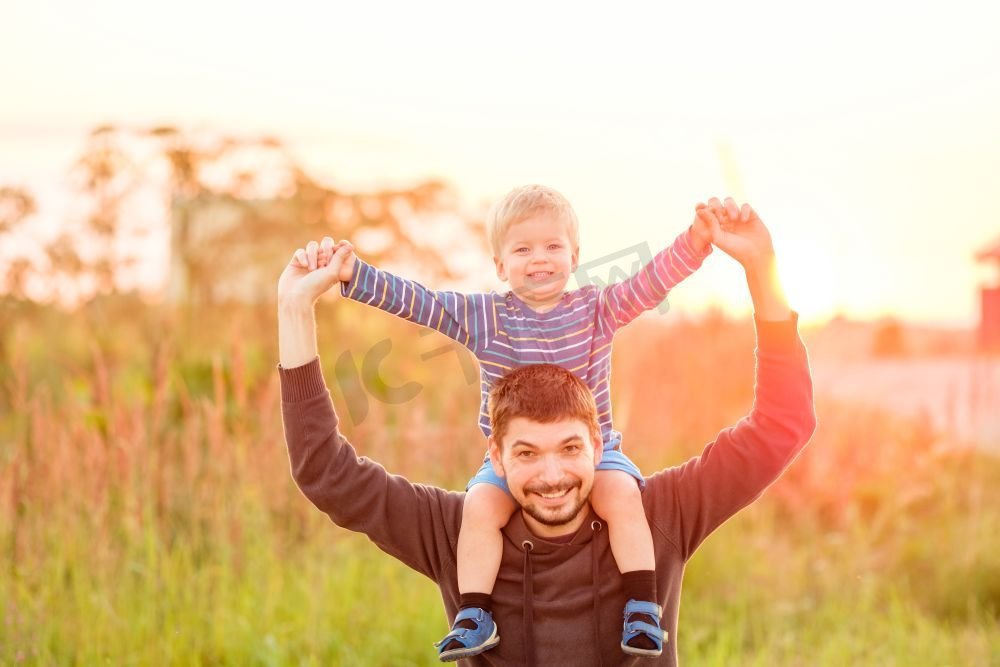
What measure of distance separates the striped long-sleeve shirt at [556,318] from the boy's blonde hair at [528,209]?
15 centimetres

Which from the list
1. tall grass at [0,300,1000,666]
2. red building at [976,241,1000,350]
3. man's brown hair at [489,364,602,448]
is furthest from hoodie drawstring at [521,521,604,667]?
red building at [976,241,1000,350]

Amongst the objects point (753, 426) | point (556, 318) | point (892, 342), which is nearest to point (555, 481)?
point (556, 318)

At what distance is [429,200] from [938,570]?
15.4ft

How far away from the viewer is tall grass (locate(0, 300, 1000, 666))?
446 centimetres

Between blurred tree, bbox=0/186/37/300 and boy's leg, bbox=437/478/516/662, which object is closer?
boy's leg, bbox=437/478/516/662

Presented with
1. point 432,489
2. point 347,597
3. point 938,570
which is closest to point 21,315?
point 347,597

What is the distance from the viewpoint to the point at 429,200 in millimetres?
8891

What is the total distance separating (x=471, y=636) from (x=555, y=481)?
411mm

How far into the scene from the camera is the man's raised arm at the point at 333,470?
8.36 ft

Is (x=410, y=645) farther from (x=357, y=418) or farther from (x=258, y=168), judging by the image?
(x=258, y=168)

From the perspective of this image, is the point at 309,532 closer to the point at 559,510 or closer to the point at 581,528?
the point at 581,528

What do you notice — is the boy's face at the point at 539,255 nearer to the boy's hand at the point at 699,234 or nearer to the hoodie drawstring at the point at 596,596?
the boy's hand at the point at 699,234

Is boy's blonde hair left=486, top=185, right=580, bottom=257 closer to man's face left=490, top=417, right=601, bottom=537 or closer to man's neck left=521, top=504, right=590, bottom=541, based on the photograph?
man's face left=490, top=417, right=601, bottom=537

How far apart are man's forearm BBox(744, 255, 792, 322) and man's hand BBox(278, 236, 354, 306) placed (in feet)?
3.05
